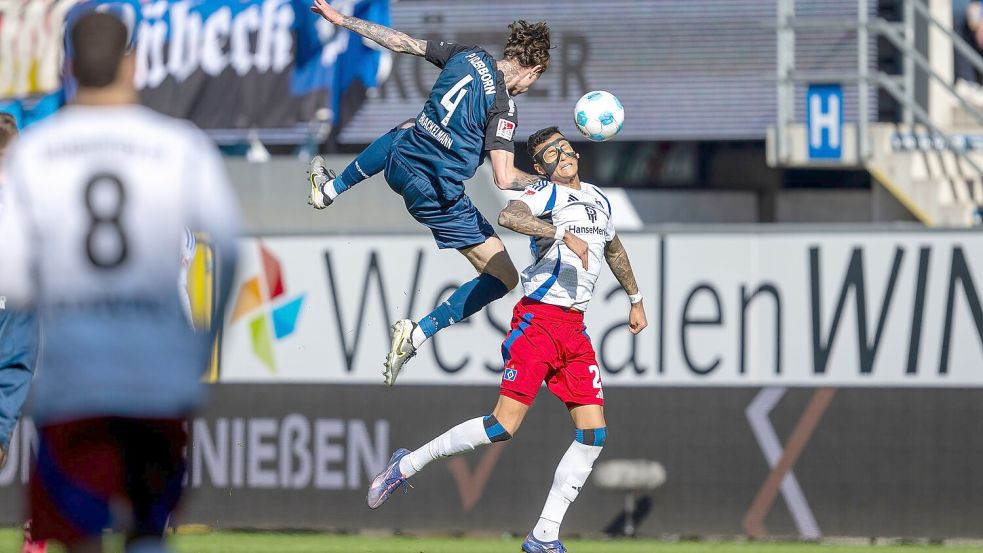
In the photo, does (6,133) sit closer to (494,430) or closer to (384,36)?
(384,36)

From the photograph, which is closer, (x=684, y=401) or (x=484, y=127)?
(x=484, y=127)

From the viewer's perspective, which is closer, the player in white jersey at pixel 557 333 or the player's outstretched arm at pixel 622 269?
the player in white jersey at pixel 557 333

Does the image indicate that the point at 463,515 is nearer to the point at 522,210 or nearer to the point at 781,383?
the point at 781,383

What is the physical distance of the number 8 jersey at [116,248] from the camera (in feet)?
15.4

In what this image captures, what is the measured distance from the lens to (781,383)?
12.0m

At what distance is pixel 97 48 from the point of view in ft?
15.7

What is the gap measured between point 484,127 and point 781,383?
4019mm

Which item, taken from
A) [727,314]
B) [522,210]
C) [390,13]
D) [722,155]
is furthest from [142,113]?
[722,155]

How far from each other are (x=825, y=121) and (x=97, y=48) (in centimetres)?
1120

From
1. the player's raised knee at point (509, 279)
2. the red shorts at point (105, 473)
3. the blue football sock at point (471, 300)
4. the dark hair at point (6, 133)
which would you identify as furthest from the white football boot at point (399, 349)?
the red shorts at point (105, 473)

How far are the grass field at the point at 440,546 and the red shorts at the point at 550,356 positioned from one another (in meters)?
2.56

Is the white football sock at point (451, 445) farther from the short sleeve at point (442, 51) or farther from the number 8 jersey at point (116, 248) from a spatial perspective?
the number 8 jersey at point (116, 248)

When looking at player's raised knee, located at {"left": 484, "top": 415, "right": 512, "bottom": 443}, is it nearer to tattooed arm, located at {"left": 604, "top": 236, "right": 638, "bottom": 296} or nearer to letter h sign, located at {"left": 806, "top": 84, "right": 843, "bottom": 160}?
tattooed arm, located at {"left": 604, "top": 236, "right": 638, "bottom": 296}

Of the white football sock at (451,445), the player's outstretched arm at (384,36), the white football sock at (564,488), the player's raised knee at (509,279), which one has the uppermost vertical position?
the player's outstretched arm at (384,36)
